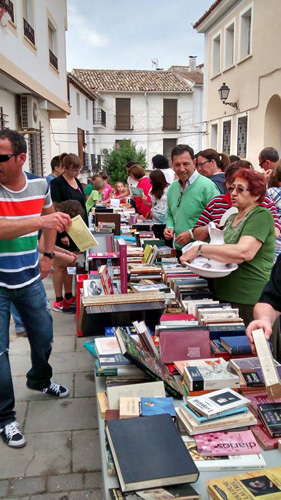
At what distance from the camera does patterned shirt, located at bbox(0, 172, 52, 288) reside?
8.29 feet

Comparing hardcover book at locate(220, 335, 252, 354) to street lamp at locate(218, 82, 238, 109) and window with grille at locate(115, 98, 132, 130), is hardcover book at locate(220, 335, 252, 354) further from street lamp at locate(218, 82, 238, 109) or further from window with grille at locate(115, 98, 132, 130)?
window with grille at locate(115, 98, 132, 130)

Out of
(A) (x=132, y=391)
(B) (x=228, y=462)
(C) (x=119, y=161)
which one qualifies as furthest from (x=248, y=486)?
(C) (x=119, y=161)

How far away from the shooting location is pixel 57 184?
518cm

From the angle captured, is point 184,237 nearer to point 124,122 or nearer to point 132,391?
point 132,391

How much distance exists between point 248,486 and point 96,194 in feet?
28.1

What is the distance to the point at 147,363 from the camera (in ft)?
6.00

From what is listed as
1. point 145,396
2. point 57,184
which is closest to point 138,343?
point 145,396

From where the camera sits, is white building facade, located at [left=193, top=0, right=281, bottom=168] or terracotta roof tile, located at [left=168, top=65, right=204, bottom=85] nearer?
white building facade, located at [left=193, top=0, right=281, bottom=168]

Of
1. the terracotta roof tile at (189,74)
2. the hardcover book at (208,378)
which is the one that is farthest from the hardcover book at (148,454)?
the terracotta roof tile at (189,74)

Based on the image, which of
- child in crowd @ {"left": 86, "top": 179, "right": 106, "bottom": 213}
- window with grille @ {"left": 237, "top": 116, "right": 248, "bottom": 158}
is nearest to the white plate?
child in crowd @ {"left": 86, "top": 179, "right": 106, "bottom": 213}

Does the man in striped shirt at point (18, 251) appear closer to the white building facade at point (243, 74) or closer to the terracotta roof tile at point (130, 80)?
the white building facade at point (243, 74)

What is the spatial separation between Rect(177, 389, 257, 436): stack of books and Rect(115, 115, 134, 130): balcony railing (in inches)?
1320

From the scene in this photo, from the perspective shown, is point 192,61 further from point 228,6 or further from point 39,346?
point 39,346

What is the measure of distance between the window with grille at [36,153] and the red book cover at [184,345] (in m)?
9.53
